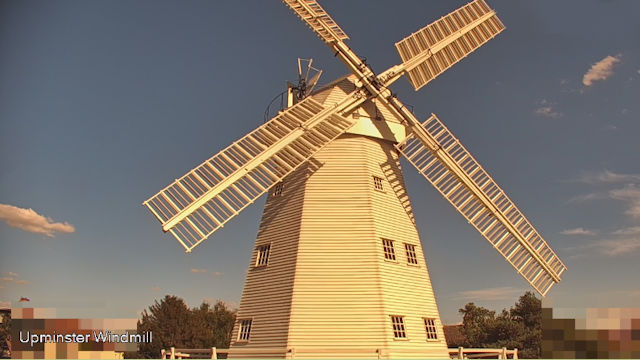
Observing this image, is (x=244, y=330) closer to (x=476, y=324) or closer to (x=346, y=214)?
(x=346, y=214)

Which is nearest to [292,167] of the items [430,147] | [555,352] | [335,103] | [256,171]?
[256,171]

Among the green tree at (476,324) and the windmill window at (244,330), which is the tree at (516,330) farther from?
the windmill window at (244,330)

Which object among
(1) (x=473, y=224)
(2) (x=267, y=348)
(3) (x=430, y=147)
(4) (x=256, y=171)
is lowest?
(2) (x=267, y=348)

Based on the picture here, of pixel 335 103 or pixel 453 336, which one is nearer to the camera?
pixel 335 103

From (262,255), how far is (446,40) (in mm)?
11835

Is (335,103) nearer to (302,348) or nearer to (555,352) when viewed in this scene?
(302,348)

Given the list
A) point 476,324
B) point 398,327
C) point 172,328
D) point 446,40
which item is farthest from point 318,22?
point 476,324

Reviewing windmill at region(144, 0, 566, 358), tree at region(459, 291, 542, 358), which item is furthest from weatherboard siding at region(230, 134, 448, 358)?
tree at region(459, 291, 542, 358)

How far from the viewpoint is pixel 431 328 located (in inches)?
749

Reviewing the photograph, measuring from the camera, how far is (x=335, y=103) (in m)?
20.3

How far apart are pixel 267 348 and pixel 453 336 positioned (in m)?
43.0

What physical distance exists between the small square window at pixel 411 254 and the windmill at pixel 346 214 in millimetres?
66

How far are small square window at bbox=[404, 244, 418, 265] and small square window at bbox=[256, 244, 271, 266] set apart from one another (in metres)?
4.98

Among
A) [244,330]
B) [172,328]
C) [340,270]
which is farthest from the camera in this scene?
[172,328]
